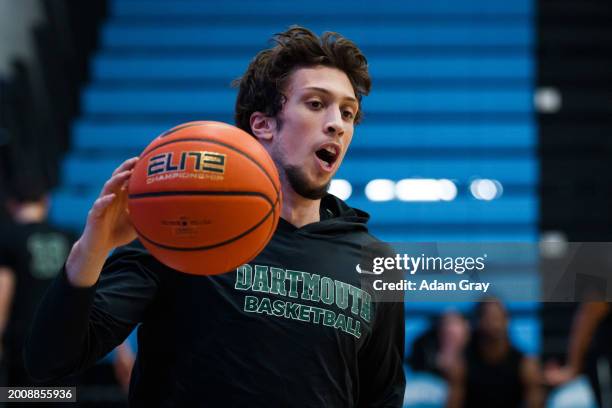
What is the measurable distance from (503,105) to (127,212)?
7.89 metres

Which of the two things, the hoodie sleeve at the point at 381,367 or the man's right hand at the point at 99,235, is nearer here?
the man's right hand at the point at 99,235

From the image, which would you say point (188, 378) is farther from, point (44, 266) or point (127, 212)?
point (44, 266)

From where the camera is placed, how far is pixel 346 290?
2484 millimetres

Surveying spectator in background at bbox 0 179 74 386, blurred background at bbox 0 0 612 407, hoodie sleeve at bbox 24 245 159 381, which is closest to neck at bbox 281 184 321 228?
hoodie sleeve at bbox 24 245 159 381

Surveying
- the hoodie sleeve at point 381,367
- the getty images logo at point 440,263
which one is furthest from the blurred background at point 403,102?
the hoodie sleeve at point 381,367

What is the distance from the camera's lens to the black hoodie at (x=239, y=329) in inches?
87.9

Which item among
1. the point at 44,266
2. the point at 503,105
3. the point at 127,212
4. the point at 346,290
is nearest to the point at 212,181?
the point at 127,212

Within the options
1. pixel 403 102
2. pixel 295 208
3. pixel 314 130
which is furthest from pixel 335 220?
pixel 403 102

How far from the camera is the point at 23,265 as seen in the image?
17.4ft

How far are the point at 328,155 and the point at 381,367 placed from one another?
0.65 meters

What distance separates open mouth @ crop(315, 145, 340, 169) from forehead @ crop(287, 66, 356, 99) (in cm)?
16

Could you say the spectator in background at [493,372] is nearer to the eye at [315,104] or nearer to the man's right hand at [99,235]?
the eye at [315,104]

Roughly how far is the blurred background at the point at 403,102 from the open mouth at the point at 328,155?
565 cm

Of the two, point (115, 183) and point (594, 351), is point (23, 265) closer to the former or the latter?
point (115, 183)
